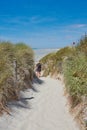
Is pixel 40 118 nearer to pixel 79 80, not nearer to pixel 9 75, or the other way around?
pixel 79 80

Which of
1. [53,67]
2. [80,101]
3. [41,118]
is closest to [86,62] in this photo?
[80,101]

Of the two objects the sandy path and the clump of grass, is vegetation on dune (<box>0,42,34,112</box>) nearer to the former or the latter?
the sandy path

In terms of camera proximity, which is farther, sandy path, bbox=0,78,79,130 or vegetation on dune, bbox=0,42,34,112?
vegetation on dune, bbox=0,42,34,112

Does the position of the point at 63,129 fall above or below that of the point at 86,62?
below

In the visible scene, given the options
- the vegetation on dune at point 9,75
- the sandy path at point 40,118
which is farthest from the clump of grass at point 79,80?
the vegetation on dune at point 9,75

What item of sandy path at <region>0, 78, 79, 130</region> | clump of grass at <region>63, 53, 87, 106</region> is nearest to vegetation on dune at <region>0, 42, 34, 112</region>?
sandy path at <region>0, 78, 79, 130</region>

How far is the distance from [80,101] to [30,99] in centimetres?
350

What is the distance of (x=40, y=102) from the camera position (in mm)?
13000

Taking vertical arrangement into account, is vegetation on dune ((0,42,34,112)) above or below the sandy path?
above

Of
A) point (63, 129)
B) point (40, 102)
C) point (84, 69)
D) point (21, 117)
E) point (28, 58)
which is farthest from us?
point (28, 58)

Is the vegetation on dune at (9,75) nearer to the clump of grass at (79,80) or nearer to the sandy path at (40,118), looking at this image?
the sandy path at (40,118)

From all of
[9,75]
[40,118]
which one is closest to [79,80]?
[40,118]

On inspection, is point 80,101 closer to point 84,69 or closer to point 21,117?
point 84,69

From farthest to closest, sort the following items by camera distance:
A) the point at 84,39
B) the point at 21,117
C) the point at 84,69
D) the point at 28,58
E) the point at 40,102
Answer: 1. the point at 28,58
2. the point at 84,39
3. the point at 40,102
4. the point at 84,69
5. the point at 21,117
